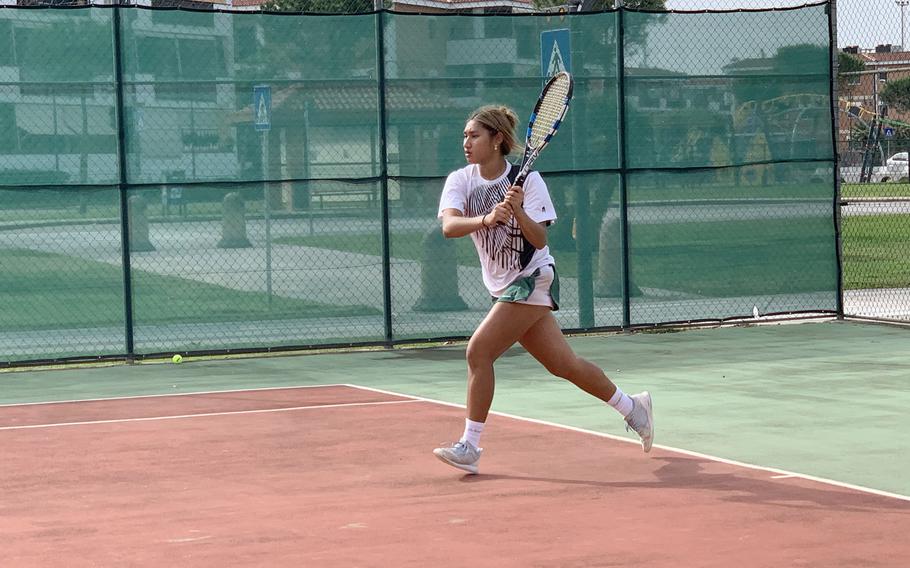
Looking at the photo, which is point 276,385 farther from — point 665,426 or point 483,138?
point 483,138

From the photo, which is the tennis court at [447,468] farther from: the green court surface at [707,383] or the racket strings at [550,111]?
the racket strings at [550,111]

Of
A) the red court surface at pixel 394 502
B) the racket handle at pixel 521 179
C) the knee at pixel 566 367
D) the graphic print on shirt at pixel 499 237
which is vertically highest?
the racket handle at pixel 521 179

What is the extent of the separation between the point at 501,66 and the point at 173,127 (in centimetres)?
286

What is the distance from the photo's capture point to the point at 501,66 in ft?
43.4

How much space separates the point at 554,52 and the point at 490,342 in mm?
6252

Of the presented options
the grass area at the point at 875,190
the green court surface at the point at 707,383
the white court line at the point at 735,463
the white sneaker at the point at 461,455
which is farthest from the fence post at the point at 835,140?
the white sneaker at the point at 461,455

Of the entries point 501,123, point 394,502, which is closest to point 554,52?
point 501,123

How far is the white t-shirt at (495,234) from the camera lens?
7426mm

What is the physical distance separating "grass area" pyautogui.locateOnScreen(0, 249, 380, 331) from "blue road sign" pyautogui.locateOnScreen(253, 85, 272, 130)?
1375mm

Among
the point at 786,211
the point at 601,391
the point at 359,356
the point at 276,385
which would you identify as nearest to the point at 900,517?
the point at 601,391

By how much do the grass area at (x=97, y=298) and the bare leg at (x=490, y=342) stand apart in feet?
17.9

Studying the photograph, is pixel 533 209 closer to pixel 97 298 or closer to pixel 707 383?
pixel 707 383

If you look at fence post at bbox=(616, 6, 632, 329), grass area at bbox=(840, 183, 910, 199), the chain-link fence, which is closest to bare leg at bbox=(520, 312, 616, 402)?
the chain-link fence

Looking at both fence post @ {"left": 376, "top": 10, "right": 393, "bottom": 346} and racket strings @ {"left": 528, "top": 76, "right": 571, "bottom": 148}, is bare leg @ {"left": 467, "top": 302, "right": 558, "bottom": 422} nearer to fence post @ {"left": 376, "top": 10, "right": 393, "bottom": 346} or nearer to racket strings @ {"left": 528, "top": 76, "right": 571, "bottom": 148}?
racket strings @ {"left": 528, "top": 76, "right": 571, "bottom": 148}
